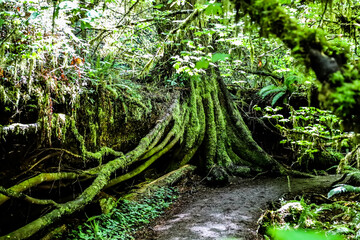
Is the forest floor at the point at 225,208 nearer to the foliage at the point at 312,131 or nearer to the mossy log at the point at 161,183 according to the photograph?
the mossy log at the point at 161,183

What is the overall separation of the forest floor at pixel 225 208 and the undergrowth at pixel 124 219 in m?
0.22

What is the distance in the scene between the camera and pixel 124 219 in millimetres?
5039

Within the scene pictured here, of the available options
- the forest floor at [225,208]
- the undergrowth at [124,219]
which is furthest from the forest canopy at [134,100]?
the forest floor at [225,208]

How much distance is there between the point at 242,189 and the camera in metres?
6.98

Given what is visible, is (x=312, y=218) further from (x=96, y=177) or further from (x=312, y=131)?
(x=96, y=177)

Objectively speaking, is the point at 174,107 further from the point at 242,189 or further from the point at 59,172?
the point at 59,172

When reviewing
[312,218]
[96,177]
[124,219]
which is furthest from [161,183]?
[312,218]

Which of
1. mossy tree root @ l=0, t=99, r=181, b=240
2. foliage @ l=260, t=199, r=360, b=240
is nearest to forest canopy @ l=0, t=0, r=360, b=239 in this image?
mossy tree root @ l=0, t=99, r=181, b=240

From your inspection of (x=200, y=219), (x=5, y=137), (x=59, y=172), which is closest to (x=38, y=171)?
(x=59, y=172)

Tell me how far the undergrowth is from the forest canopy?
1.74 feet

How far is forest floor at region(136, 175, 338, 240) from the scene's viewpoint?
446 centimetres

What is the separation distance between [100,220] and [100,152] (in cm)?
135

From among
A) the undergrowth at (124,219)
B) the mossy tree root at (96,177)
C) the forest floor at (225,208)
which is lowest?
the forest floor at (225,208)

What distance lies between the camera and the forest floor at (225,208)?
4.46 metres
